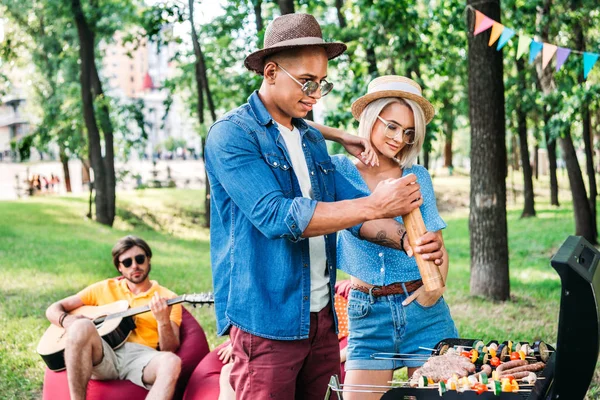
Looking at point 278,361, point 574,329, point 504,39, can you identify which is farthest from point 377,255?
point 504,39

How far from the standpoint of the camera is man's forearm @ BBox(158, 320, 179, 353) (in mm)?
5359

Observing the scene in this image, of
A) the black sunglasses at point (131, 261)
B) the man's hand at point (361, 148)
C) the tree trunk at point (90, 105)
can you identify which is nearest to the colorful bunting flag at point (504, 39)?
the black sunglasses at point (131, 261)

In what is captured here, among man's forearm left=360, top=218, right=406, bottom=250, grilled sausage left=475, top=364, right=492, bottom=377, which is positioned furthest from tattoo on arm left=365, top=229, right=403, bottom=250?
grilled sausage left=475, top=364, right=492, bottom=377

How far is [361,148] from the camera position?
3.34 metres

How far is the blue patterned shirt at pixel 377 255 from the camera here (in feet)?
11.1

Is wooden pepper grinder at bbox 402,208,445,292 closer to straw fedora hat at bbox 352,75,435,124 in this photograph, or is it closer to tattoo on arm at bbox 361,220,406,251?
tattoo on arm at bbox 361,220,406,251

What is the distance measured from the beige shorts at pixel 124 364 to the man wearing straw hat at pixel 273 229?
2.62 metres

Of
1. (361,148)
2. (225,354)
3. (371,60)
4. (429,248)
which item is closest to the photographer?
(429,248)

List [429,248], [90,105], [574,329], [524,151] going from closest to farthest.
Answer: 1. [574,329]
2. [429,248]
3. [90,105]
4. [524,151]

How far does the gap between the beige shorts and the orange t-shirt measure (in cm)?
14

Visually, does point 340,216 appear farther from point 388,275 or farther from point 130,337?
point 130,337

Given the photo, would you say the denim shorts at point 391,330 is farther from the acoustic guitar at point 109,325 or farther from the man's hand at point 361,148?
the acoustic guitar at point 109,325

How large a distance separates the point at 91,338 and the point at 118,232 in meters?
14.5

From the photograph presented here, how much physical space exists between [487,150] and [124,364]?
5.12 metres
